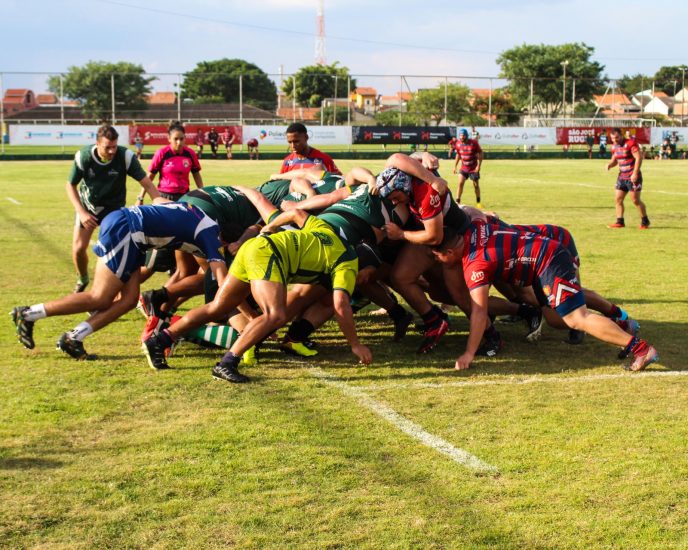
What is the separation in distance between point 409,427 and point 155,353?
2.46m

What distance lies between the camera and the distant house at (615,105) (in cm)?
6431

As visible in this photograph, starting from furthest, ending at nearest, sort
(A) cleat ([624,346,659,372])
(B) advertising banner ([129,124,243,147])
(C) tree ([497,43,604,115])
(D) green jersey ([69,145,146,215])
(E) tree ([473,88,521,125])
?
(C) tree ([497,43,604,115]) < (E) tree ([473,88,521,125]) < (B) advertising banner ([129,124,243,147]) < (D) green jersey ([69,145,146,215]) < (A) cleat ([624,346,659,372])

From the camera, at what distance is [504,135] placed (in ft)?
174

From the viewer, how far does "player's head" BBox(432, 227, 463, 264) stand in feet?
24.5

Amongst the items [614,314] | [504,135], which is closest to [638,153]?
[614,314]

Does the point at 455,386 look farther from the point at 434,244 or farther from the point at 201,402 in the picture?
the point at 201,402

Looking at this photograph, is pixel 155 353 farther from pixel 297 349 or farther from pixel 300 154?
pixel 300 154

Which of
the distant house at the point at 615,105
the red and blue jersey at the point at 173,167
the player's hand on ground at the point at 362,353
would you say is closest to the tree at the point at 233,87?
the distant house at the point at 615,105

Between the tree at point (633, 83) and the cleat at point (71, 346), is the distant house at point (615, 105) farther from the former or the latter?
the cleat at point (71, 346)

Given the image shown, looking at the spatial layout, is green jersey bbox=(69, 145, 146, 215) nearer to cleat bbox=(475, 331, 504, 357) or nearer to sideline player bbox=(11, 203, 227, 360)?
sideline player bbox=(11, 203, 227, 360)

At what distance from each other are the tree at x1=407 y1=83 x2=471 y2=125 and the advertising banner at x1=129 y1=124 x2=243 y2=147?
38.2 feet

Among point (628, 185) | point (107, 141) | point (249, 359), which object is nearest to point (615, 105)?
point (628, 185)

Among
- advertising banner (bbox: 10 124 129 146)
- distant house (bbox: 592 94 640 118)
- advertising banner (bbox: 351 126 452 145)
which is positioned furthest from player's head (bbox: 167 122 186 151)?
distant house (bbox: 592 94 640 118)

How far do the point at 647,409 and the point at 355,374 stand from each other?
7.39 ft
